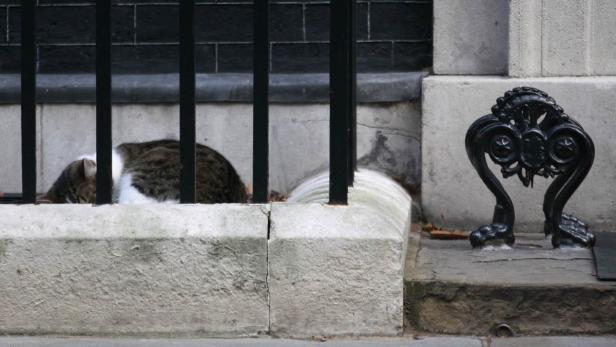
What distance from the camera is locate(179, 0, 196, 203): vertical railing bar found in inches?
153

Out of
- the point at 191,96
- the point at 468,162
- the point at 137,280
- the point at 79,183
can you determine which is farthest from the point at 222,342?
the point at 468,162

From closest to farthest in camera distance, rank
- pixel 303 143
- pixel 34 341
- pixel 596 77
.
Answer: pixel 34 341 < pixel 596 77 < pixel 303 143

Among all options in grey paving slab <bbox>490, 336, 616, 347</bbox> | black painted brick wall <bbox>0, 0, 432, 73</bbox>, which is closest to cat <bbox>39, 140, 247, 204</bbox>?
black painted brick wall <bbox>0, 0, 432, 73</bbox>

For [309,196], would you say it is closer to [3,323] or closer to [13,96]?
[3,323]

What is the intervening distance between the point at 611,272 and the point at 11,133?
347 cm

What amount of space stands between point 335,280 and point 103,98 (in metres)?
1.08

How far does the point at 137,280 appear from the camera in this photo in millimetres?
3762

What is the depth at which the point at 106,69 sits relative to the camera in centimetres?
393

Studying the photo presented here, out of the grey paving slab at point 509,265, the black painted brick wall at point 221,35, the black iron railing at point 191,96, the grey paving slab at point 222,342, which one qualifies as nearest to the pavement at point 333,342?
the grey paving slab at point 222,342

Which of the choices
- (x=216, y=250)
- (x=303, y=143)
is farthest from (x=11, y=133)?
(x=216, y=250)

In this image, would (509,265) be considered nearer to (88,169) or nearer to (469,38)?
(469,38)

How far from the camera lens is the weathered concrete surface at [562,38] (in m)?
5.28

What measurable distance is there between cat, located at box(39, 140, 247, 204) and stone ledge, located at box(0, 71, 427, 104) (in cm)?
42

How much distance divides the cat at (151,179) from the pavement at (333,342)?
1.45 meters
